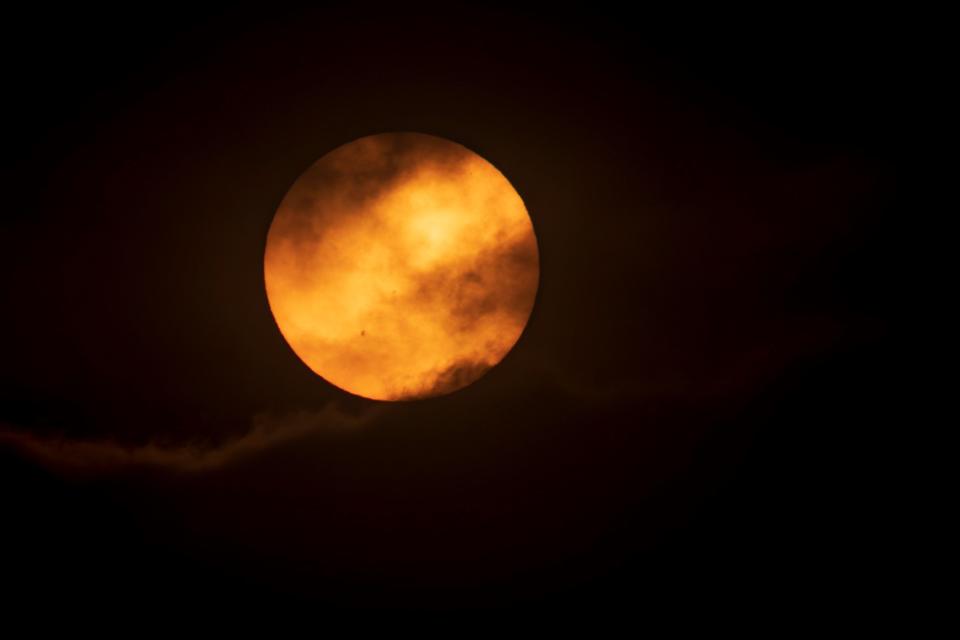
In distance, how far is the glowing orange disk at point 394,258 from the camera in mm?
2766

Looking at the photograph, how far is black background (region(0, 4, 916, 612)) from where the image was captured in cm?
300

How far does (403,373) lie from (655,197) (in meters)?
1.87

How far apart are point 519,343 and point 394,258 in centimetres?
101

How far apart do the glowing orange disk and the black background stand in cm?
34

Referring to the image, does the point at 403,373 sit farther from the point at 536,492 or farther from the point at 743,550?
the point at 743,550

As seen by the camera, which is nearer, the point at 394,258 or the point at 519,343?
the point at 394,258

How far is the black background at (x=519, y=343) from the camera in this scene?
9.85ft

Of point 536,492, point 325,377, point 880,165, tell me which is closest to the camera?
point 325,377

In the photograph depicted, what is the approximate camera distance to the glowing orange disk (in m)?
2.77

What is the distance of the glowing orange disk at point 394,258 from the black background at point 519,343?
1.13ft

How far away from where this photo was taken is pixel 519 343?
330cm

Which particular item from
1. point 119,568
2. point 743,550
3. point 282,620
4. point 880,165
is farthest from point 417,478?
point 880,165

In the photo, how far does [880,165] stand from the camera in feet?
10.4

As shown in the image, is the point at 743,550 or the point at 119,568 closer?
the point at 119,568
